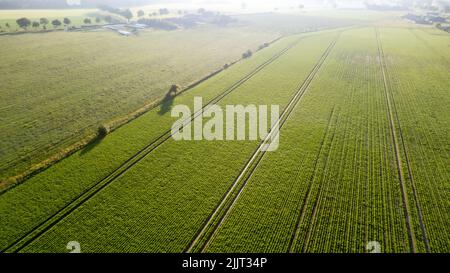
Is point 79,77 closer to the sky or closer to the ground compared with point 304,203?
closer to the sky

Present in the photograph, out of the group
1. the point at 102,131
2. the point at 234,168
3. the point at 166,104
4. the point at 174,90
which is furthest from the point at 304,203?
the point at 174,90

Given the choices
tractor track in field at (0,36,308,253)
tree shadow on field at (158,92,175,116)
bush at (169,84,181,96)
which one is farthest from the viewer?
bush at (169,84,181,96)

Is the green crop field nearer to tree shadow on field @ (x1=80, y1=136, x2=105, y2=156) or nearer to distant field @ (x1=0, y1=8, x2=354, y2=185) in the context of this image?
tree shadow on field @ (x1=80, y1=136, x2=105, y2=156)

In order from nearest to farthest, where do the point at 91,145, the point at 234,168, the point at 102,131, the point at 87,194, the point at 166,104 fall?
the point at 87,194, the point at 234,168, the point at 91,145, the point at 102,131, the point at 166,104

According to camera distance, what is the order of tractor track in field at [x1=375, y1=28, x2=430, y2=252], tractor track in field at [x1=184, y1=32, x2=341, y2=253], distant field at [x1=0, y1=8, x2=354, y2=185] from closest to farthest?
tractor track in field at [x1=184, y1=32, x2=341, y2=253] → tractor track in field at [x1=375, y1=28, x2=430, y2=252] → distant field at [x1=0, y1=8, x2=354, y2=185]

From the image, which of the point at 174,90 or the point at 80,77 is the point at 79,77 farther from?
the point at 174,90

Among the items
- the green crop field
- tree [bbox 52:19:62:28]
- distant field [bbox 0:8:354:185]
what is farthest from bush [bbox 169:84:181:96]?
tree [bbox 52:19:62:28]

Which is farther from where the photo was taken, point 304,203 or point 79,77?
point 79,77

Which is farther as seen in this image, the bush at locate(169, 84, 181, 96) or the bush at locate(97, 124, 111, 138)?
the bush at locate(169, 84, 181, 96)
